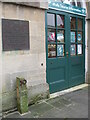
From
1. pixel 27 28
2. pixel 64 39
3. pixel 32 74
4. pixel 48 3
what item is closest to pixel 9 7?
pixel 27 28

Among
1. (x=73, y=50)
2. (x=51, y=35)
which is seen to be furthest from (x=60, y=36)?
(x=73, y=50)

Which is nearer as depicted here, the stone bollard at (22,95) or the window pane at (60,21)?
the stone bollard at (22,95)

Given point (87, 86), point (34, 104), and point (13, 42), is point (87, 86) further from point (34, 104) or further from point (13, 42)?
point (13, 42)

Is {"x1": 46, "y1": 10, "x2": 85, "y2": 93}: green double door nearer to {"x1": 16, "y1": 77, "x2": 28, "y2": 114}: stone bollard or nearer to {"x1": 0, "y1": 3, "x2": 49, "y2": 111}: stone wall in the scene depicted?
{"x1": 0, "y1": 3, "x2": 49, "y2": 111}: stone wall

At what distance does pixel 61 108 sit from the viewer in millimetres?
3650

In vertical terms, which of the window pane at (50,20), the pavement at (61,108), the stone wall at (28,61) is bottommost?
the pavement at (61,108)

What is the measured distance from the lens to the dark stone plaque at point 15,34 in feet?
11.2

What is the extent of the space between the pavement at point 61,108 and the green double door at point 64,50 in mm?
562

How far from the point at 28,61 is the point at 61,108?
4.64 ft

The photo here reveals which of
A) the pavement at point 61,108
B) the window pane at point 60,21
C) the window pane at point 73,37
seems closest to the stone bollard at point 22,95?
the pavement at point 61,108

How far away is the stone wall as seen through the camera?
3.46m

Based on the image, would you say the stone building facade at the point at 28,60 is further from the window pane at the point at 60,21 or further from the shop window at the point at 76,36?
the shop window at the point at 76,36

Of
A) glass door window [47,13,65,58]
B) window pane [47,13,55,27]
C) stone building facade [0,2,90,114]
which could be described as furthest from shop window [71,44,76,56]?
stone building facade [0,2,90,114]

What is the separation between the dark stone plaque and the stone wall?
99 millimetres
